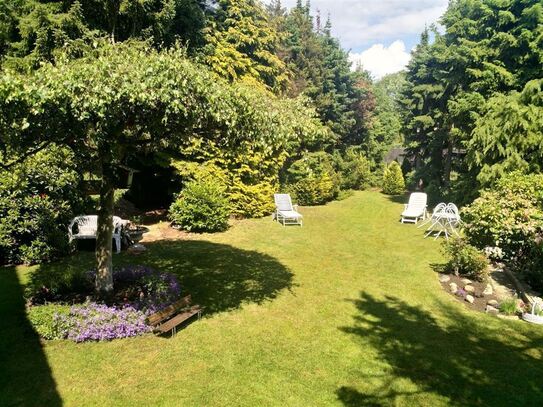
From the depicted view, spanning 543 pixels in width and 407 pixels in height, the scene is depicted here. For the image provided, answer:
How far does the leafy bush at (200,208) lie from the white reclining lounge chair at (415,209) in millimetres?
9117

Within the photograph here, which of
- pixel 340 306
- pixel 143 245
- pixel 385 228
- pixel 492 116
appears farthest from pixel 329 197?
pixel 340 306

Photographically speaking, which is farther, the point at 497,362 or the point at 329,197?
the point at 329,197

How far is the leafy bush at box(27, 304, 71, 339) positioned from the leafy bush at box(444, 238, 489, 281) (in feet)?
32.1

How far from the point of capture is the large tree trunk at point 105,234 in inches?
320

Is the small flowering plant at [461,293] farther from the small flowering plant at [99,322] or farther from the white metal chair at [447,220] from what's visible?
the small flowering plant at [99,322]

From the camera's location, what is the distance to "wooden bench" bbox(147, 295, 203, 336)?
7.23 metres

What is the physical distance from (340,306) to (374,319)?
2.96 ft

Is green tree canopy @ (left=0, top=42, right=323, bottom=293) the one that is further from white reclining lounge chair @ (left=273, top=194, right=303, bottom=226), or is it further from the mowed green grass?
white reclining lounge chair @ (left=273, top=194, right=303, bottom=226)

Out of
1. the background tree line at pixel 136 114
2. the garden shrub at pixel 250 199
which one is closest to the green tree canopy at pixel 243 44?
the background tree line at pixel 136 114

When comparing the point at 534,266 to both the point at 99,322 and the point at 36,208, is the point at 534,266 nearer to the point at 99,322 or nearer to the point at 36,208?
the point at 99,322

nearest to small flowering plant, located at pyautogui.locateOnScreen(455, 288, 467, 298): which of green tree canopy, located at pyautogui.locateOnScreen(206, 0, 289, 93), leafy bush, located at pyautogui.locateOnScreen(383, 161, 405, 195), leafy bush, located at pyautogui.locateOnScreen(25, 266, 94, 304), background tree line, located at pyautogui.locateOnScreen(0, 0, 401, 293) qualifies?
background tree line, located at pyautogui.locateOnScreen(0, 0, 401, 293)

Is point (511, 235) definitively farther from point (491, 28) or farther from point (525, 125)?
point (491, 28)

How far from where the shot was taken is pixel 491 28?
65.7 ft

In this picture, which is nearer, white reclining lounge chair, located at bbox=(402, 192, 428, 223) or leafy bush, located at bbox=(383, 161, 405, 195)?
white reclining lounge chair, located at bbox=(402, 192, 428, 223)
